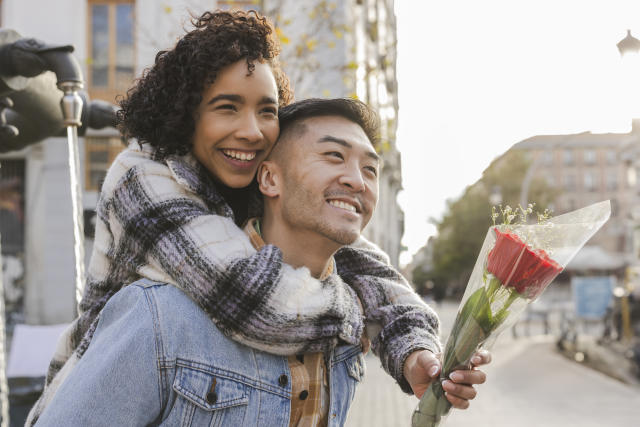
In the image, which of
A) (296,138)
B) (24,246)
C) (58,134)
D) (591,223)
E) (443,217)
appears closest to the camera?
(591,223)

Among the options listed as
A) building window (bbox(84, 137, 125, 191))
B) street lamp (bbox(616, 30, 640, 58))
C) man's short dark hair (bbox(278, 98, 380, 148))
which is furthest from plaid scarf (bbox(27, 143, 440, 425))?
building window (bbox(84, 137, 125, 191))

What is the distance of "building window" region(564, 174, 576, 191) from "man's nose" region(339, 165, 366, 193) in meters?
94.7

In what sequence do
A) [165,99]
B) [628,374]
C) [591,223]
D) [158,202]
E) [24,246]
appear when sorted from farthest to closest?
[24,246] < [628,374] < [165,99] < [158,202] < [591,223]

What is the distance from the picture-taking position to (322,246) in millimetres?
2258

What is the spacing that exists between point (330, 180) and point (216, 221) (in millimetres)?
425

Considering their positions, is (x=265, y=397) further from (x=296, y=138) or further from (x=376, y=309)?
(x=296, y=138)

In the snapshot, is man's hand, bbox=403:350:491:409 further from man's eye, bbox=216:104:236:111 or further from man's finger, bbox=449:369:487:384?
man's eye, bbox=216:104:236:111

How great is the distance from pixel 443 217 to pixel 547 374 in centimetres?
4983

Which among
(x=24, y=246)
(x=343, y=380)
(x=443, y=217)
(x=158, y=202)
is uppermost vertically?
(x=158, y=202)

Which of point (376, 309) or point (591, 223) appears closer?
point (591, 223)

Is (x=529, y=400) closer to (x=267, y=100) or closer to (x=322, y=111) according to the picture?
(x=322, y=111)

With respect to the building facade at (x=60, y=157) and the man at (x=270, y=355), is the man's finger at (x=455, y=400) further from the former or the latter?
the building facade at (x=60, y=157)

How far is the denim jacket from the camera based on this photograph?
171cm

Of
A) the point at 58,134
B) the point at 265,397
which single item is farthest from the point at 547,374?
the point at 265,397
